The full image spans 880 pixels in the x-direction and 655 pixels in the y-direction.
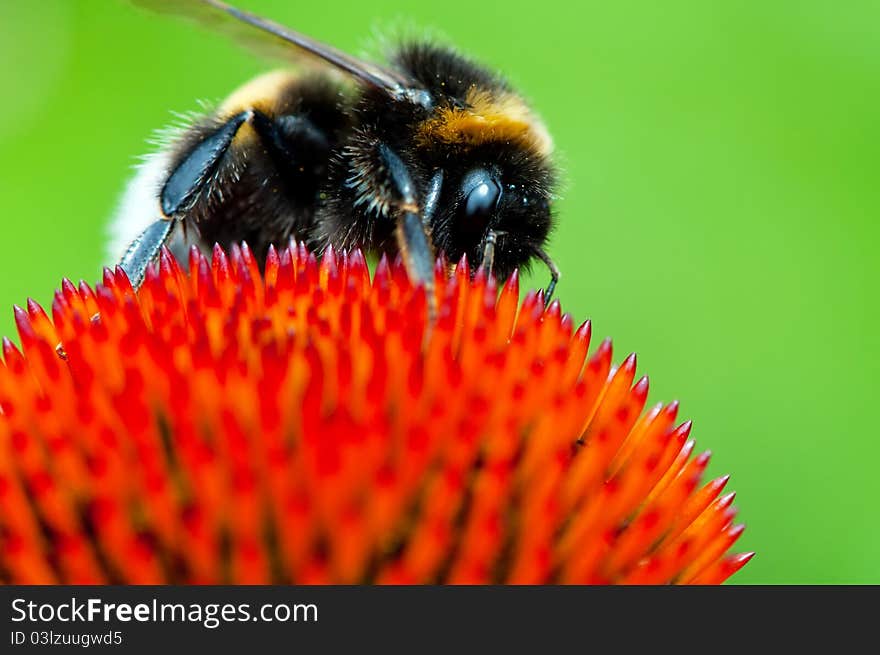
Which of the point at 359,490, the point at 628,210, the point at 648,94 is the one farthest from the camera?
the point at 648,94

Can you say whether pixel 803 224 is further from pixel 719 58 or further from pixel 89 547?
pixel 89 547

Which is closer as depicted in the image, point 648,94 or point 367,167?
point 367,167

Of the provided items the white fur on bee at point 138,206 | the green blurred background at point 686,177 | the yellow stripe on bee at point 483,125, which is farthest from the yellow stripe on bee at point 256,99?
the green blurred background at point 686,177

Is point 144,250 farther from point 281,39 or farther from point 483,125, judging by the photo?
point 483,125

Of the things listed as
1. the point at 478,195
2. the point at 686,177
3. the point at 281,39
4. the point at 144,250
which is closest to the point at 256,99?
the point at 281,39

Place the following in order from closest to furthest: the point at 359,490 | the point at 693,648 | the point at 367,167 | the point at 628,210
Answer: the point at 359,490, the point at 693,648, the point at 367,167, the point at 628,210

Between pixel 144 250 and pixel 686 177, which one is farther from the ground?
pixel 686 177

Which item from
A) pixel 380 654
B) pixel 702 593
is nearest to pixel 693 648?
pixel 702 593
